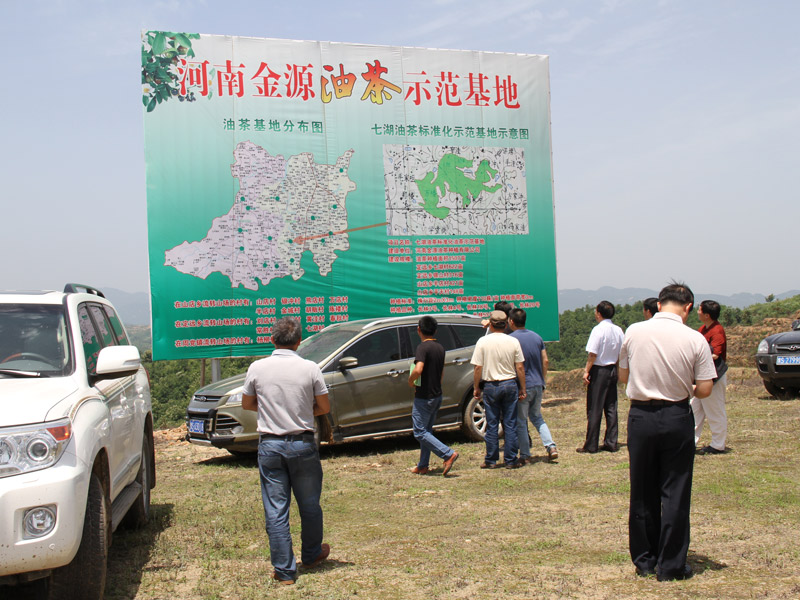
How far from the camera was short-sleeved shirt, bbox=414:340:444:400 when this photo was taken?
847cm

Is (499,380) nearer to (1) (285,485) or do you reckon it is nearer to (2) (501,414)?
(2) (501,414)

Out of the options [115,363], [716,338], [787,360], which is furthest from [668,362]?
[787,360]

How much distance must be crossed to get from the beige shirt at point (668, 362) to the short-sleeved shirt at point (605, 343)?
4368 mm

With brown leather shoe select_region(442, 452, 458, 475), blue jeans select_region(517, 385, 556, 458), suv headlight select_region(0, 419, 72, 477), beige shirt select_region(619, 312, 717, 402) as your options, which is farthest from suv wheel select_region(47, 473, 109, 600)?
blue jeans select_region(517, 385, 556, 458)

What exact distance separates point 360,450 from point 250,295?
3592 mm

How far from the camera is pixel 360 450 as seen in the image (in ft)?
35.6

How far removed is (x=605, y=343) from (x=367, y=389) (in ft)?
9.89

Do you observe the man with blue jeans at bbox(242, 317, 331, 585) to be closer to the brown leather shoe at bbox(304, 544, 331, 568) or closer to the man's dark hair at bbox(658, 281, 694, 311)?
the brown leather shoe at bbox(304, 544, 331, 568)

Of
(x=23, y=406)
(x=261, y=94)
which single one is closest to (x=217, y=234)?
(x=261, y=94)

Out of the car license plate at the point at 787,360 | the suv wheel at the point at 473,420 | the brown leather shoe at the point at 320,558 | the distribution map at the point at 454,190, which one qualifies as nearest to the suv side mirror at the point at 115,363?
the brown leather shoe at the point at 320,558

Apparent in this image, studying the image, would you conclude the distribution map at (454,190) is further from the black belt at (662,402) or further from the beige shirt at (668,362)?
the black belt at (662,402)

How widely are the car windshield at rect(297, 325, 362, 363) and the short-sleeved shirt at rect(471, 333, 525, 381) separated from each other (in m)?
2.27

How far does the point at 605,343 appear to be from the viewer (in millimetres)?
9273

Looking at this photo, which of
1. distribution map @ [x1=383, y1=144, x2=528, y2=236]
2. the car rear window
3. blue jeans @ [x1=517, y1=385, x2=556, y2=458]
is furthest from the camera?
distribution map @ [x1=383, y1=144, x2=528, y2=236]
